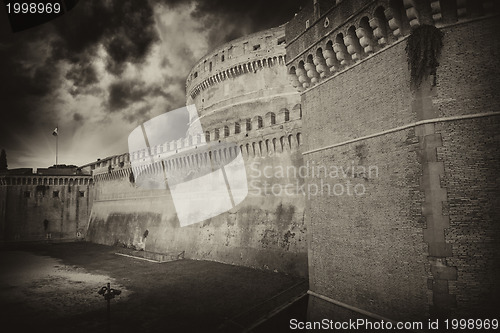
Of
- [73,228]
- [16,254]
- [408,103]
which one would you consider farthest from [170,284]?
[73,228]

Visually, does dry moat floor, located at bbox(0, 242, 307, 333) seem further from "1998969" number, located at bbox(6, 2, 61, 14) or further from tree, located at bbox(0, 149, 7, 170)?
tree, located at bbox(0, 149, 7, 170)

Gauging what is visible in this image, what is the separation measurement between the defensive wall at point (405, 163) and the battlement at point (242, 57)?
19324 mm

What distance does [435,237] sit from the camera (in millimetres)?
6871

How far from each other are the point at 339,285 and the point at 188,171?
17156mm

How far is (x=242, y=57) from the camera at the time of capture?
3011cm

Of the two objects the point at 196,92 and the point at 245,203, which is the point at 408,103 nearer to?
the point at 245,203

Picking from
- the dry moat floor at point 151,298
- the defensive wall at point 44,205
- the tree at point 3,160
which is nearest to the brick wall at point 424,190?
the dry moat floor at point 151,298

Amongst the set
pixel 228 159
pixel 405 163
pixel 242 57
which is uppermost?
pixel 242 57

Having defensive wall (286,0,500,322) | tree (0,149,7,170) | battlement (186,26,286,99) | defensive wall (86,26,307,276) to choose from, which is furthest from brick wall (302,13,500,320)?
tree (0,149,7,170)

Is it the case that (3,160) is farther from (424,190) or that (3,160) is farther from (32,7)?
(424,190)

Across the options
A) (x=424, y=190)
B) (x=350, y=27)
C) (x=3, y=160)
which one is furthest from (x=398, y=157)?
(x=3, y=160)

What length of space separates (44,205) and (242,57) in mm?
30397

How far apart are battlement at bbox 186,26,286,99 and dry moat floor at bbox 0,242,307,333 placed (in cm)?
1861

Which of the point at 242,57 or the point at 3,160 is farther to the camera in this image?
the point at 3,160
